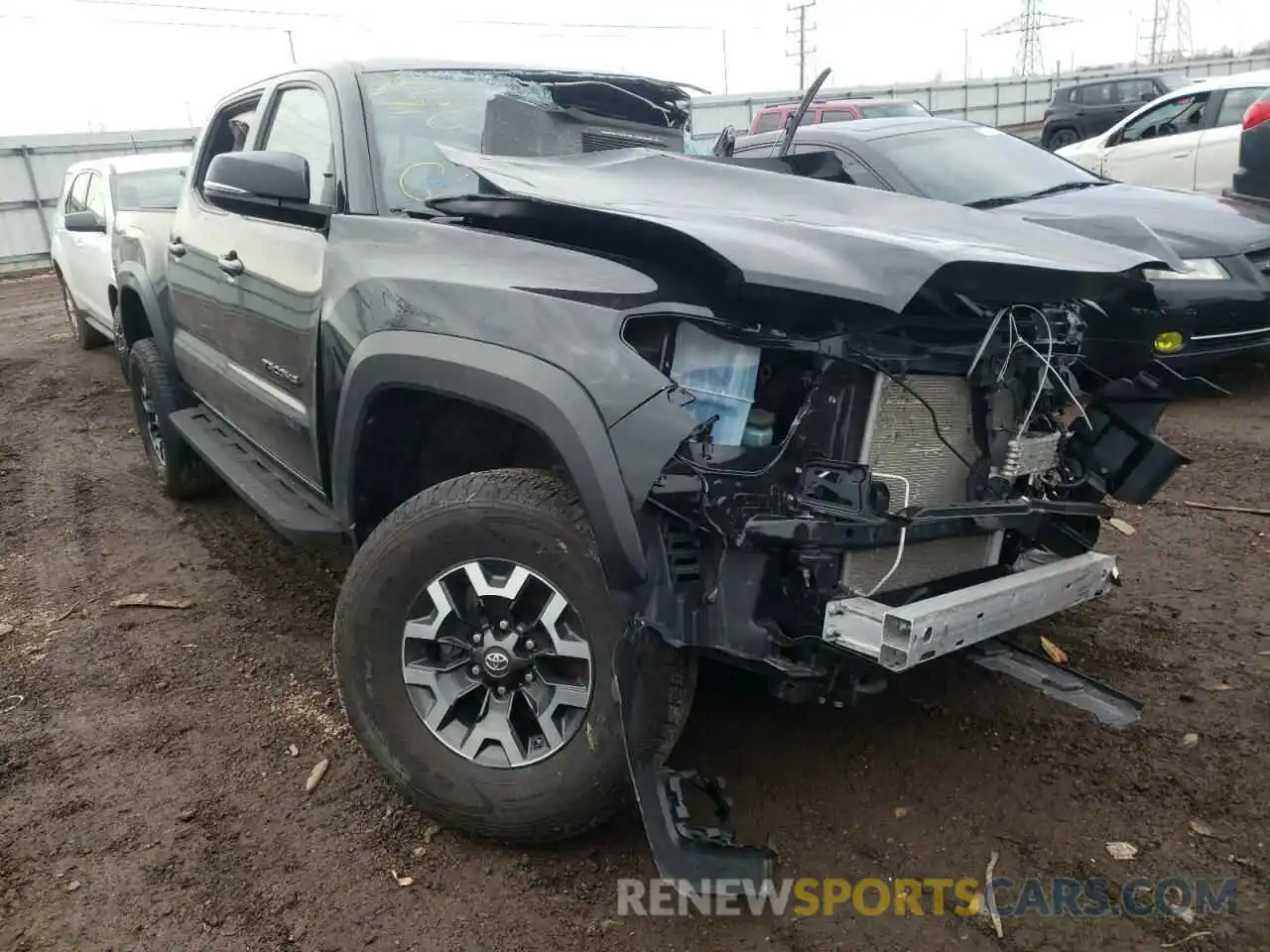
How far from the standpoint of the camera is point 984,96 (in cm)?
3108

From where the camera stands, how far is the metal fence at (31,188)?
19984 millimetres

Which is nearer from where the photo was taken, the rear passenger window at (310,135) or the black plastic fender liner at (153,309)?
the rear passenger window at (310,135)

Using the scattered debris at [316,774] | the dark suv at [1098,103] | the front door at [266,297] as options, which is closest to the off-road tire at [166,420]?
the front door at [266,297]

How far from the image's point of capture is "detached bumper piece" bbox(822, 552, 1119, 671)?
2.15 meters

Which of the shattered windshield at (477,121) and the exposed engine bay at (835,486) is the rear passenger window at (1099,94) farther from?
the exposed engine bay at (835,486)

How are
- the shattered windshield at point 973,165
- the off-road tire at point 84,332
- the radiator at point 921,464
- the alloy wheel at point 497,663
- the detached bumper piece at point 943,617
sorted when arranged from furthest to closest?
1. the off-road tire at point 84,332
2. the shattered windshield at point 973,165
3. the alloy wheel at point 497,663
4. the radiator at point 921,464
5. the detached bumper piece at point 943,617

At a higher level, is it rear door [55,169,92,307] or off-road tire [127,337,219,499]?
rear door [55,169,92,307]

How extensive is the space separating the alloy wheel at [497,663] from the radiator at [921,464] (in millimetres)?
721

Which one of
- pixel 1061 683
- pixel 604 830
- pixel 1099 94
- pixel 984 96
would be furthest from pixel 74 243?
pixel 984 96

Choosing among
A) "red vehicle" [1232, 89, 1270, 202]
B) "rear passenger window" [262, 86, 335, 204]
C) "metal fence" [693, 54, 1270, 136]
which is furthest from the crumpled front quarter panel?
"metal fence" [693, 54, 1270, 136]

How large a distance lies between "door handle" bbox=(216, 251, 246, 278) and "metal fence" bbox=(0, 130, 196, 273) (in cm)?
1865

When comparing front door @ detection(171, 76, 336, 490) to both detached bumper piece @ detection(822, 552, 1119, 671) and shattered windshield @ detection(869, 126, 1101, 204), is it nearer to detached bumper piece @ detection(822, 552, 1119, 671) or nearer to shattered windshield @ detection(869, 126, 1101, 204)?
detached bumper piece @ detection(822, 552, 1119, 671)

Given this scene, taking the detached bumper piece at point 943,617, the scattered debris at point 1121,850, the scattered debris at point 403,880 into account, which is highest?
the detached bumper piece at point 943,617

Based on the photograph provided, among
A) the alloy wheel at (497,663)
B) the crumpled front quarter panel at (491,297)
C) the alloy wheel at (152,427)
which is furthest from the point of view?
the alloy wheel at (152,427)
